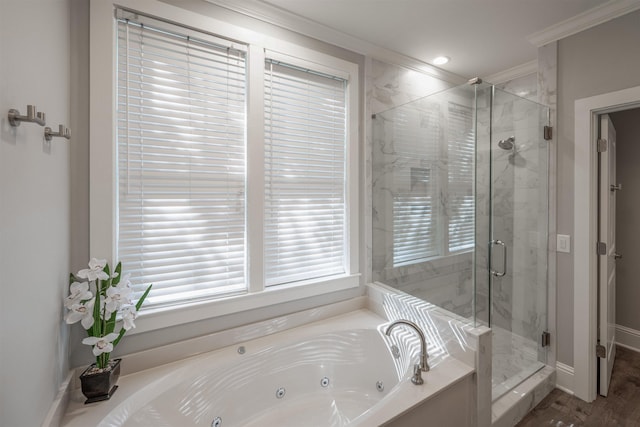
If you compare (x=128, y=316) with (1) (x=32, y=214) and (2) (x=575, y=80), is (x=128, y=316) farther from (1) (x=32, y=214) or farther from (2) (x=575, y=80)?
(2) (x=575, y=80)

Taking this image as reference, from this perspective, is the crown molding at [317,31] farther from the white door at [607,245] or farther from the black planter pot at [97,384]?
the black planter pot at [97,384]

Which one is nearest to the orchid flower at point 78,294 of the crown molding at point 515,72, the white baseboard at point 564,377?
the white baseboard at point 564,377

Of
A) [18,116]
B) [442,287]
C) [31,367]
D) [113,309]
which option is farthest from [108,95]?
[442,287]

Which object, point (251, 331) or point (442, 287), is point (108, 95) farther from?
point (442, 287)

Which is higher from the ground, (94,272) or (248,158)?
(248,158)

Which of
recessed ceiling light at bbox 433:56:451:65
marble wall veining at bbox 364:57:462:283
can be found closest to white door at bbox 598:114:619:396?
recessed ceiling light at bbox 433:56:451:65

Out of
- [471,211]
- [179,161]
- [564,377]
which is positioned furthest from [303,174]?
[564,377]

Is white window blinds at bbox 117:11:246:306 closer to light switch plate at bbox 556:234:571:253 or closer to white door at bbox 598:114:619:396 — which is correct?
light switch plate at bbox 556:234:571:253

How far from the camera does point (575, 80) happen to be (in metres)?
2.03

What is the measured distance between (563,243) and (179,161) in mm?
2652

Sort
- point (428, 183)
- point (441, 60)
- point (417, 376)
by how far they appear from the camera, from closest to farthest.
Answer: point (417, 376) < point (428, 183) < point (441, 60)

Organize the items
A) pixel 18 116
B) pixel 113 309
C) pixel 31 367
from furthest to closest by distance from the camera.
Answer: pixel 113 309 → pixel 31 367 → pixel 18 116

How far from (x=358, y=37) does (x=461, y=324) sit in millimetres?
2086

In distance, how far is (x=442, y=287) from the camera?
224cm
